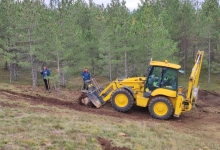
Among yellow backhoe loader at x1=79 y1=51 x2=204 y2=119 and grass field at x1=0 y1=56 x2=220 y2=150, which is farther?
yellow backhoe loader at x1=79 y1=51 x2=204 y2=119

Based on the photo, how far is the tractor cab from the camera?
10945 millimetres

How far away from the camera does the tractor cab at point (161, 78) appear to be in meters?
10.9

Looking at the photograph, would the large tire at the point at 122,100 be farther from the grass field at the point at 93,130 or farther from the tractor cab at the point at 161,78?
the tractor cab at the point at 161,78

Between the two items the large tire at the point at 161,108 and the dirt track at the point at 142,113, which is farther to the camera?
the dirt track at the point at 142,113

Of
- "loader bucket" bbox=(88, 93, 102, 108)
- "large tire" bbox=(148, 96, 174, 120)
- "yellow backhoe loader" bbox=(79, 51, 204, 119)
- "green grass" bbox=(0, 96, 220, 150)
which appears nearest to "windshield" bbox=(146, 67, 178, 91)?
"yellow backhoe loader" bbox=(79, 51, 204, 119)

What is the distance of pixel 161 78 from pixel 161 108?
1.27 metres

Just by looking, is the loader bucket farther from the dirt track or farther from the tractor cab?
the tractor cab

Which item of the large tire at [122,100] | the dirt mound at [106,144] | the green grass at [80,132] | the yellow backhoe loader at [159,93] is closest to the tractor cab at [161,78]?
the yellow backhoe loader at [159,93]

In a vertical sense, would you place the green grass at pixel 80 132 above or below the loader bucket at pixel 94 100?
below

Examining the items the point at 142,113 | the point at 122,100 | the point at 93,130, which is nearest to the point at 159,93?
the point at 142,113

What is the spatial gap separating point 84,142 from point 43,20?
16.2 meters

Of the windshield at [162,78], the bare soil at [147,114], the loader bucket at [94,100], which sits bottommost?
the bare soil at [147,114]

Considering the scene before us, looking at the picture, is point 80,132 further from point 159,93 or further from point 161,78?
point 161,78

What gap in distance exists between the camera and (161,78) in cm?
1112
